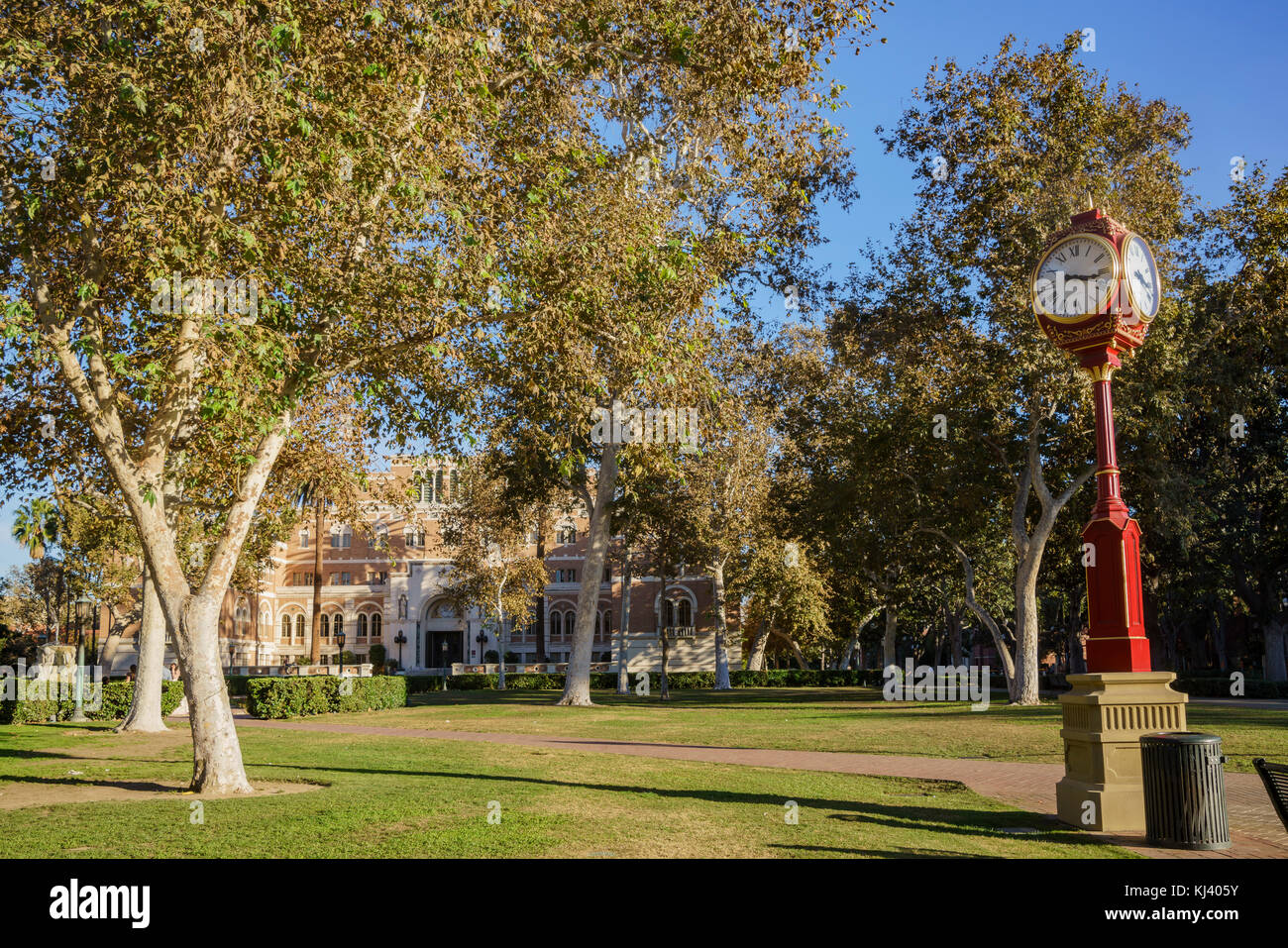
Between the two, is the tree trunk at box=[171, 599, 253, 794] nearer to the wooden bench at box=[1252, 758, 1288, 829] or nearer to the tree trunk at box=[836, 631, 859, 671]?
the wooden bench at box=[1252, 758, 1288, 829]

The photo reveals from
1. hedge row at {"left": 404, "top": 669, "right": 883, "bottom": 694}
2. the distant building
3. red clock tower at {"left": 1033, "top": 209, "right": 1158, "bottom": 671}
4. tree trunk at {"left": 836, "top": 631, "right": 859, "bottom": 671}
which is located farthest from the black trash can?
the distant building

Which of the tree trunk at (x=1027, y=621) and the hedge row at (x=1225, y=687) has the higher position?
the tree trunk at (x=1027, y=621)

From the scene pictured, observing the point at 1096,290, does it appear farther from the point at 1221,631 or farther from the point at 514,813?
the point at 1221,631

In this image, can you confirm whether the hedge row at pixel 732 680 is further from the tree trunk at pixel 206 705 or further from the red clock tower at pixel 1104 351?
the red clock tower at pixel 1104 351

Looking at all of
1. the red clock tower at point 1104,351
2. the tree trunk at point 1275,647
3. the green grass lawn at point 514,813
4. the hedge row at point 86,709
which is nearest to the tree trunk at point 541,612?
the hedge row at point 86,709

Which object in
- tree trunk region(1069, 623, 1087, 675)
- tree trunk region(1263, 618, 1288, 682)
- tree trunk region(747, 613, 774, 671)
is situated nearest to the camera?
tree trunk region(1263, 618, 1288, 682)

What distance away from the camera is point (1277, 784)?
6.98 meters

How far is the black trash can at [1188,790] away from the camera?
8.71m

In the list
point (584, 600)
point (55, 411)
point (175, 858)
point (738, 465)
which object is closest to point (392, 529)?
point (738, 465)

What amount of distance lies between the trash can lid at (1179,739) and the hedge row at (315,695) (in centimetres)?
2335

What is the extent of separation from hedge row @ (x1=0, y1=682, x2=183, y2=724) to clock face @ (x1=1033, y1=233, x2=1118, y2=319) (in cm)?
2338

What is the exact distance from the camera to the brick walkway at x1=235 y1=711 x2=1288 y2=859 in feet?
30.4

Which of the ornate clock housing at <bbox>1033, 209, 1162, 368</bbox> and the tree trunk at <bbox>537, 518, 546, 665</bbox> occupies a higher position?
the ornate clock housing at <bbox>1033, 209, 1162, 368</bbox>

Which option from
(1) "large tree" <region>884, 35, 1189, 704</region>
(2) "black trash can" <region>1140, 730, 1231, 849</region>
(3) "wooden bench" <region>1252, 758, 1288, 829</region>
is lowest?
(2) "black trash can" <region>1140, 730, 1231, 849</region>
